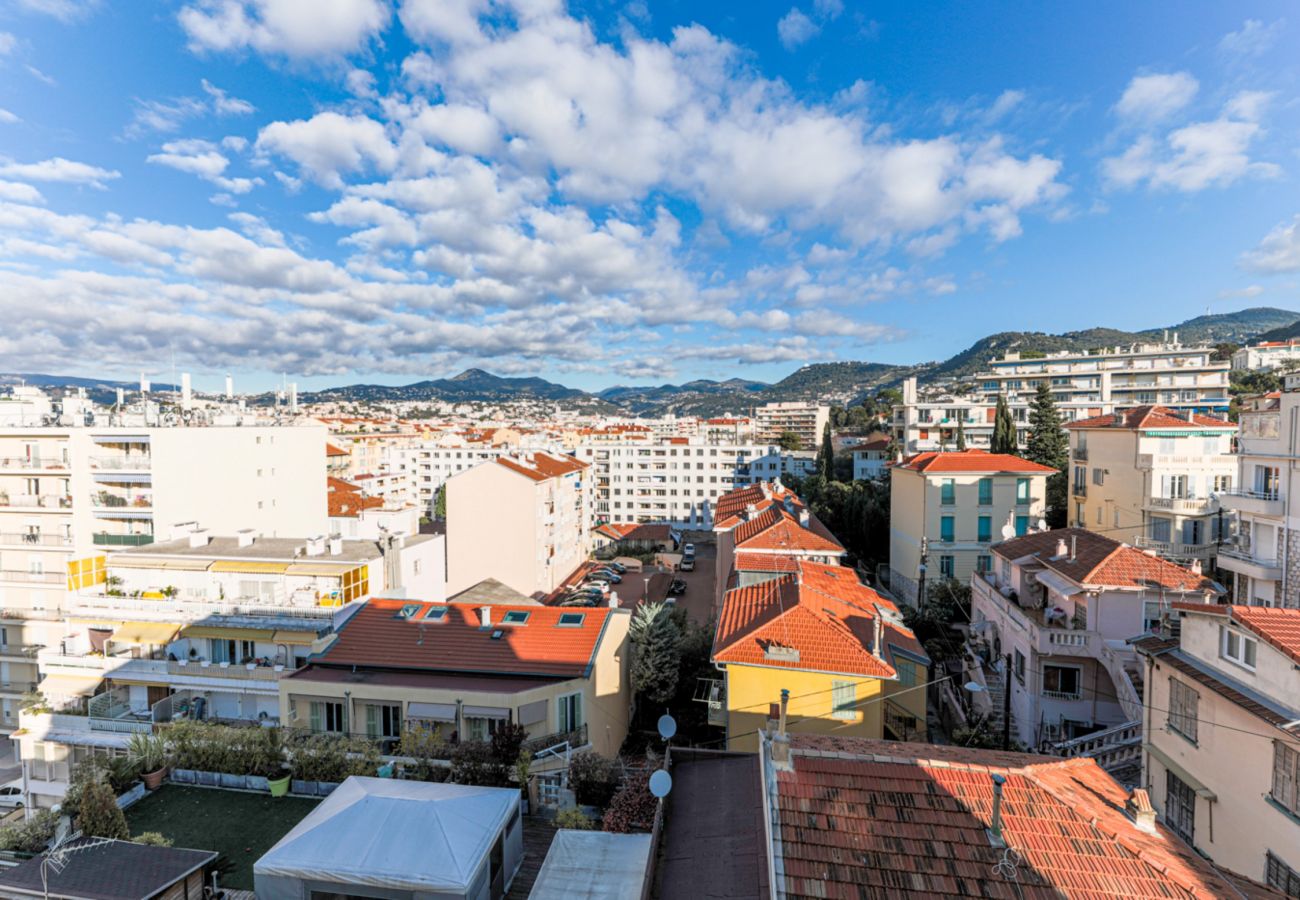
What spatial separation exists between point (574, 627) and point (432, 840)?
9654mm

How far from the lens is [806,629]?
57.0ft

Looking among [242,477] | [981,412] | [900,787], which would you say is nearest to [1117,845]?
[900,787]

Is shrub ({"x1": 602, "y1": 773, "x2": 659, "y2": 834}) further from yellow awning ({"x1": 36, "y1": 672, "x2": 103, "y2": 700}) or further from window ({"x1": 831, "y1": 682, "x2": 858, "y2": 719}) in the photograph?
yellow awning ({"x1": 36, "y1": 672, "x2": 103, "y2": 700})

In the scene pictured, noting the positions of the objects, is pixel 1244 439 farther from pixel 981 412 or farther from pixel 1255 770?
pixel 981 412

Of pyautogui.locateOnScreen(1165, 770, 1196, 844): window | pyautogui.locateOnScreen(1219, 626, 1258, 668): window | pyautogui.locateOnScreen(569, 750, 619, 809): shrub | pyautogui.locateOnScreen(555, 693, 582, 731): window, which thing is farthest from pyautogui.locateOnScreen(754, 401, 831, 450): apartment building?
pyautogui.locateOnScreen(569, 750, 619, 809): shrub

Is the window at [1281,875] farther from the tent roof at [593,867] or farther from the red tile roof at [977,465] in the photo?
the red tile roof at [977,465]

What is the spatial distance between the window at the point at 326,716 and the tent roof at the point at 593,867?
404 inches

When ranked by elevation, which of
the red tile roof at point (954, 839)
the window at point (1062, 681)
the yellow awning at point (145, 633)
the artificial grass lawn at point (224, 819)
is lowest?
the artificial grass lawn at point (224, 819)

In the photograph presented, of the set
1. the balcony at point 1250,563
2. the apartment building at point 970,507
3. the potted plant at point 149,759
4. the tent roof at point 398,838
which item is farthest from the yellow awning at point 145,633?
the balcony at point 1250,563

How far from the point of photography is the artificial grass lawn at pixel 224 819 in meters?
11.6

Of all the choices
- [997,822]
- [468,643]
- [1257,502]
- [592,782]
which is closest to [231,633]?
[468,643]

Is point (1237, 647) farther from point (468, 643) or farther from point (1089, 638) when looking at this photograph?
point (468, 643)

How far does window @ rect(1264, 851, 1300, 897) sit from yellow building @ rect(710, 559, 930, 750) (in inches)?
263

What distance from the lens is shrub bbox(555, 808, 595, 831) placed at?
406 inches
